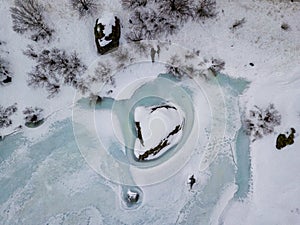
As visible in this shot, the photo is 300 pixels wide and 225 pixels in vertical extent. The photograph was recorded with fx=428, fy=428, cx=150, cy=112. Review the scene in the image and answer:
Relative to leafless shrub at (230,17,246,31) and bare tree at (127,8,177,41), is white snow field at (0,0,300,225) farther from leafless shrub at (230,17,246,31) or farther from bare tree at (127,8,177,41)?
bare tree at (127,8,177,41)

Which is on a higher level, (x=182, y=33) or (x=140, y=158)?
(x=182, y=33)

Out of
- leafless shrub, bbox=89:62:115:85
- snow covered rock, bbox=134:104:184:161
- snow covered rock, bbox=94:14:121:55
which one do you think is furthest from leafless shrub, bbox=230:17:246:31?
leafless shrub, bbox=89:62:115:85

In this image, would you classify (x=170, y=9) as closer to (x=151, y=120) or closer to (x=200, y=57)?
(x=200, y=57)

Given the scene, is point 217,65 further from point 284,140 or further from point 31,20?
point 31,20

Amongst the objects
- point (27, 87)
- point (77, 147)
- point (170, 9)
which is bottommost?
point (77, 147)

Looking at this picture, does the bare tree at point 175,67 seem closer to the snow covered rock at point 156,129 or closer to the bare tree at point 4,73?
the snow covered rock at point 156,129

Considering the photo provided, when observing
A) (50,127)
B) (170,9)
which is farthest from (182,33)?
(50,127)

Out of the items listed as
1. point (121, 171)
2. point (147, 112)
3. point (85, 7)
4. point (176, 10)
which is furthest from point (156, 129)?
point (85, 7)

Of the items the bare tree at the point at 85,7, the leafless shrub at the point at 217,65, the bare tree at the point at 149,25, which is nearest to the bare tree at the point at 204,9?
the bare tree at the point at 149,25
